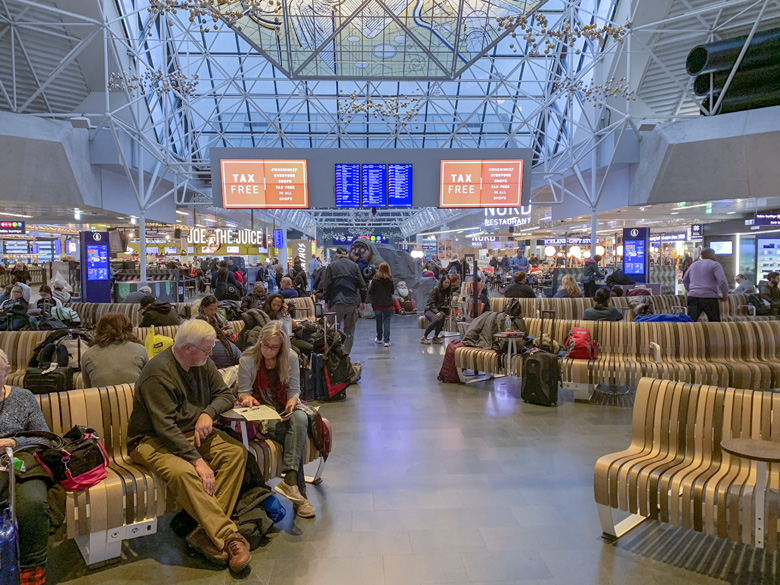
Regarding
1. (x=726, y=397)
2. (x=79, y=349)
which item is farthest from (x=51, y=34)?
(x=726, y=397)

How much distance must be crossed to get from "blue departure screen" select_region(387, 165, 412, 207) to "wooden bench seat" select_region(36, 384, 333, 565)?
475 inches

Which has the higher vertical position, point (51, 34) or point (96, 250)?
point (51, 34)

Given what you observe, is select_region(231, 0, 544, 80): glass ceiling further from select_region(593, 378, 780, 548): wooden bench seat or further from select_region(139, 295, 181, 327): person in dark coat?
select_region(593, 378, 780, 548): wooden bench seat

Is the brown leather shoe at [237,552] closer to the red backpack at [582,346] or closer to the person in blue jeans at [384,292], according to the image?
the red backpack at [582,346]

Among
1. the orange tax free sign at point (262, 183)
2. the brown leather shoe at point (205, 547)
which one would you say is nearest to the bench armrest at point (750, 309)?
the orange tax free sign at point (262, 183)

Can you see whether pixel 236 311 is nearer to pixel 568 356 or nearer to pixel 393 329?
pixel 568 356

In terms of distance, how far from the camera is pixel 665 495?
3518mm

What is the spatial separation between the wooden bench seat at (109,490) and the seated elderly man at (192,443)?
0.14 metres

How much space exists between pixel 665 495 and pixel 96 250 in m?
15.0

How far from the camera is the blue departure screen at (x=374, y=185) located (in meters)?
15.5

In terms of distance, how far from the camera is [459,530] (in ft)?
12.9

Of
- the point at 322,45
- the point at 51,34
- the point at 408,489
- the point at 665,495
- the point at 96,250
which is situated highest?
the point at 51,34

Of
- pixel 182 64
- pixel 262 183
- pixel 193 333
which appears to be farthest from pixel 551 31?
pixel 182 64

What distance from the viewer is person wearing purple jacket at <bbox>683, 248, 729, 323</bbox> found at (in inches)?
356
